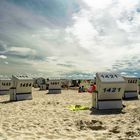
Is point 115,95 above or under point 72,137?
above

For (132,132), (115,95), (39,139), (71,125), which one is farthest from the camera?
(115,95)

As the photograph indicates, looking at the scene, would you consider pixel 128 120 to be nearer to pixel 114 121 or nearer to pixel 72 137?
pixel 114 121

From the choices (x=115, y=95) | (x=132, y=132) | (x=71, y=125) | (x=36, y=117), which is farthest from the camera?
(x=115, y=95)

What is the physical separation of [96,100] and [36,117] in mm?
3899

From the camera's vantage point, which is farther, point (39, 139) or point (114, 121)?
point (114, 121)

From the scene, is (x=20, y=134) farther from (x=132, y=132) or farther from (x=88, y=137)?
(x=132, y=132)

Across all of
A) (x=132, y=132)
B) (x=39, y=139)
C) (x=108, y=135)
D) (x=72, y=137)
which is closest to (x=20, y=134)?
(x=39, y=139)

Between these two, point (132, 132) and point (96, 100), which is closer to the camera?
point (132, 132)

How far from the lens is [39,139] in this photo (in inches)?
335

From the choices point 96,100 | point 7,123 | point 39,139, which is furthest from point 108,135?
point 96,100

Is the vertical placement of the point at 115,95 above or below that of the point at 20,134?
above

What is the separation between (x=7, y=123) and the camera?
11.3m

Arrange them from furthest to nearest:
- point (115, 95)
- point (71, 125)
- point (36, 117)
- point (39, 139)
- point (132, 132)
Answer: point (115, 95) < point (36, 117) < point (71, 125) < point (132, 132) < point (39, 139)

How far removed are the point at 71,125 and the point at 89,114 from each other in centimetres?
291
